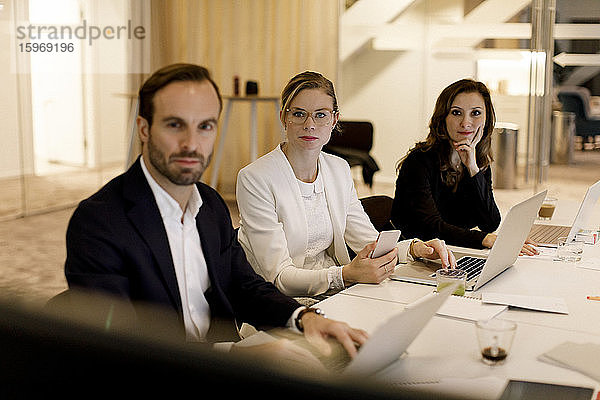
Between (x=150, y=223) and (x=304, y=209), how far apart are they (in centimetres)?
93

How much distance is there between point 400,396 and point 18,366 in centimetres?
26

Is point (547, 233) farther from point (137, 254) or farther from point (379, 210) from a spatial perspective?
point (137, 254)

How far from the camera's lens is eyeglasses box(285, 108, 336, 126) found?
105 inches

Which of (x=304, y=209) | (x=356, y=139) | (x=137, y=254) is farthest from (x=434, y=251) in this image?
(x=356, y=139)

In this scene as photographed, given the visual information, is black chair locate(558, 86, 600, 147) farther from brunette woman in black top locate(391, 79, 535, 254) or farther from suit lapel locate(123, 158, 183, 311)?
suit lapel locate(123, 158, 183, 311)

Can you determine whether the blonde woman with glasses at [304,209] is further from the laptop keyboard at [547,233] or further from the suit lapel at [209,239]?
the laptop keyboard at [547,233]

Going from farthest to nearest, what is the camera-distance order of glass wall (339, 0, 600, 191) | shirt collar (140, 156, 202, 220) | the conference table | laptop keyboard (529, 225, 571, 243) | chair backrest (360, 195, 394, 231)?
glass wall (339, 0, 600, 191) < chair backrest (360, 195, 394, 231) < laptop keyboard (529, 225, 571, 243) < shirt collar (140, 156, 202, 220) < the conference table

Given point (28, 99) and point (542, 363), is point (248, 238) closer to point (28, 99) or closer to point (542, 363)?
point (542, 363)

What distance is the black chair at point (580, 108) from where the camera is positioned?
6.82m

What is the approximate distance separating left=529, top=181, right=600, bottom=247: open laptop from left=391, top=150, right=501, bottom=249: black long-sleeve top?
21cm

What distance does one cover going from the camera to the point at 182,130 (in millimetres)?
1730

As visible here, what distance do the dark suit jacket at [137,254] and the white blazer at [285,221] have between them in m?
0.43

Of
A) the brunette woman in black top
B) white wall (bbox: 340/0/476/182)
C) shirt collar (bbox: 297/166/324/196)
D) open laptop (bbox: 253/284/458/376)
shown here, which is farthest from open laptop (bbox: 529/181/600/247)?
white wall (bbox: 340/0/476/182)

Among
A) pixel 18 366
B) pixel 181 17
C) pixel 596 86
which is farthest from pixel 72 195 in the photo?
pixel 18 366
